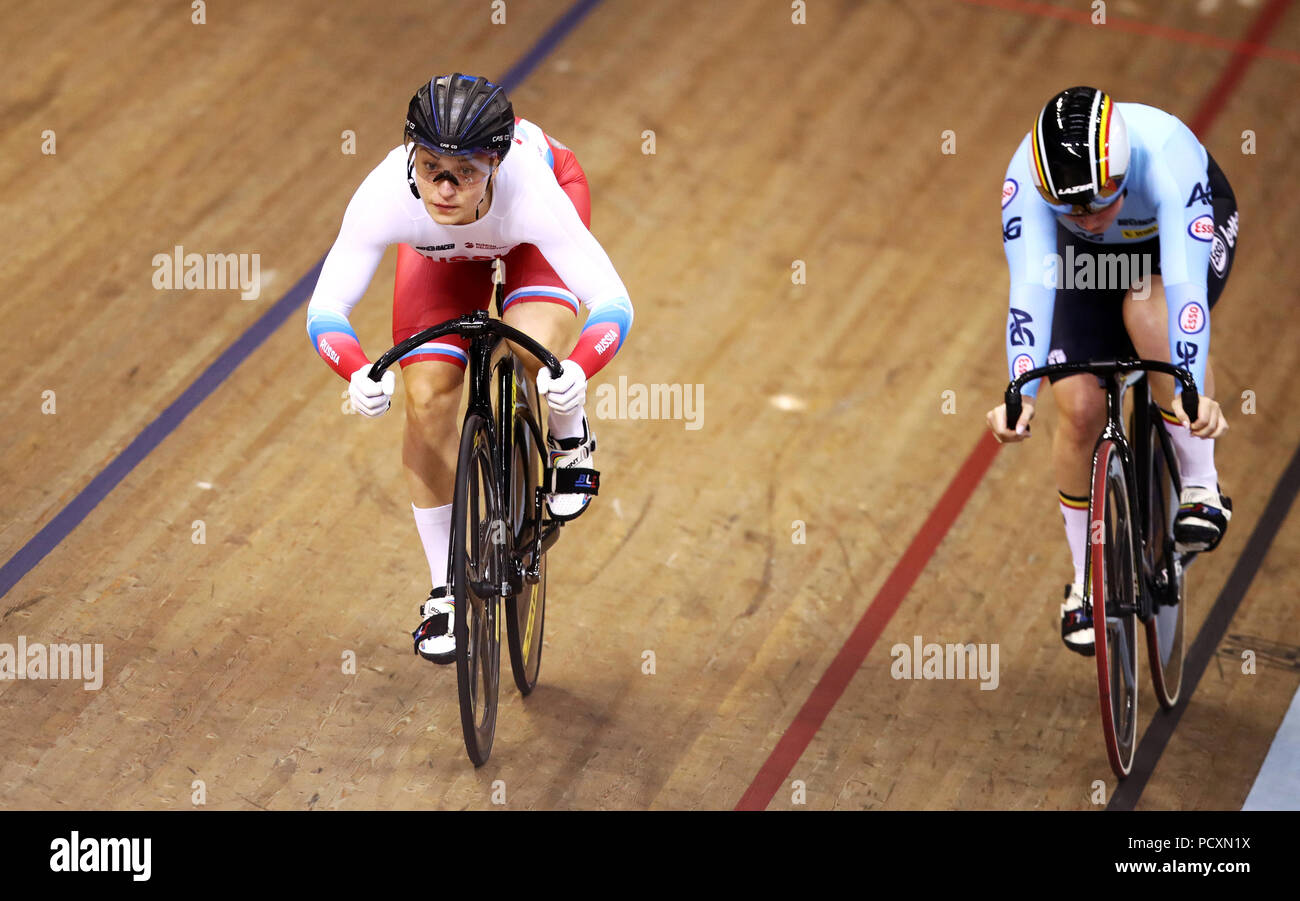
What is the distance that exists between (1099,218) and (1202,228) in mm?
235

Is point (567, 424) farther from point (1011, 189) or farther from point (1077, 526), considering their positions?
point (1077, 526)

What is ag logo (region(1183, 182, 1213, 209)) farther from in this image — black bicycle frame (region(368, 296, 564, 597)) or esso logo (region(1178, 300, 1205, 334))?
black bicycle frame (region(368, 296, 564, 597))

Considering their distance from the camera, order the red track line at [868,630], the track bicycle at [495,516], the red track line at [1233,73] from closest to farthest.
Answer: the track bicycle at [495,516] → the red track line at [868,630] → the red track line at [1233,73]

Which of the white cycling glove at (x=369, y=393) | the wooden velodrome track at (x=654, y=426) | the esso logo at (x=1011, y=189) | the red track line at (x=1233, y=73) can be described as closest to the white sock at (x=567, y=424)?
the white cycling glove at (x=369, y=393)

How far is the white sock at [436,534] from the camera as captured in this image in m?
3.19

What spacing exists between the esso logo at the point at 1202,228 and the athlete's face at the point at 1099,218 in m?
0.15

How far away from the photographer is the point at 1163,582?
347 cm

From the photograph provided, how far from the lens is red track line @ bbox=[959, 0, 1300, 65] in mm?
5973

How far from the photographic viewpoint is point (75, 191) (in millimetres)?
4922

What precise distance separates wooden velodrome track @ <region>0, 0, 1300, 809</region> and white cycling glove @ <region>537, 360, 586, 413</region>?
0.93 meters

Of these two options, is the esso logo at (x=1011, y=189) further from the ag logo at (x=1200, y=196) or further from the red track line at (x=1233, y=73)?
the red track line at (x=1233, y=73)
